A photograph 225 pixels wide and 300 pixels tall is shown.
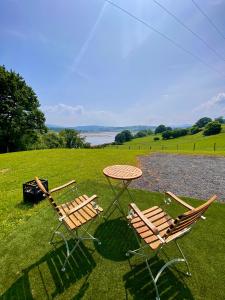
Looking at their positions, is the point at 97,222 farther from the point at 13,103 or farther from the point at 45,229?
the point at 13,103

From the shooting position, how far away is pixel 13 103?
2108cm

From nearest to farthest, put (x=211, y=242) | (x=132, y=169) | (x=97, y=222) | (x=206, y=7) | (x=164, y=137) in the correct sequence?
(x=211, y=242) → (x=97, y=222) → (x=132, y=169) → (x=206, y=7) → (x=164, y=137)

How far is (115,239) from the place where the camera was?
3492mm

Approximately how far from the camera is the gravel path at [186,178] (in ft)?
20.0

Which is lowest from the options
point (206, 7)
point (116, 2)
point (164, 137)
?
point (164, 137)

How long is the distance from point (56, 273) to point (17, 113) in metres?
22.0

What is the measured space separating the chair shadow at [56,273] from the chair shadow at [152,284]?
0.61 meters

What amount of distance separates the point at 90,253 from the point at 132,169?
1955 millimetres

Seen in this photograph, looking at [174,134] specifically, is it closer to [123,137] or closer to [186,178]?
[123,137]

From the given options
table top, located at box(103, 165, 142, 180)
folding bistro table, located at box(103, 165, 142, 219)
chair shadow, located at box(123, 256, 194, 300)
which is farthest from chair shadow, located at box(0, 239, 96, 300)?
table top, located at box(103, 165, 142, 180)

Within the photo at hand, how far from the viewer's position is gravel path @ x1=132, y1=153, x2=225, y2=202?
609 centimetres

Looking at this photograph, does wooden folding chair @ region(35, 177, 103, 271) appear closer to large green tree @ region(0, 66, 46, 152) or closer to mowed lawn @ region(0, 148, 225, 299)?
mowed lawn @ region(0, 148, 225, 299)

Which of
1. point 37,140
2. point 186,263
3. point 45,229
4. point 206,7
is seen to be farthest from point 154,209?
point 37,140

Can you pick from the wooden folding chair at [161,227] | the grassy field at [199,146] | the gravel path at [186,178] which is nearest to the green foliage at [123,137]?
the grassy field at [199,146]
